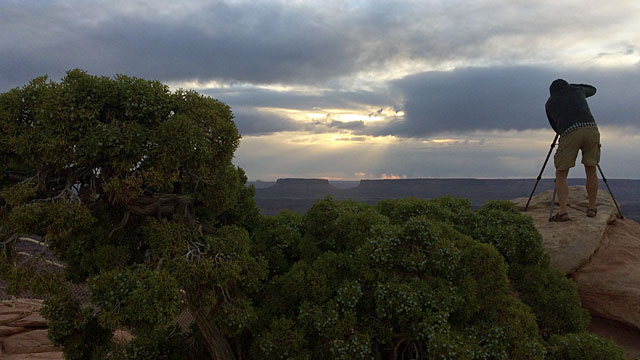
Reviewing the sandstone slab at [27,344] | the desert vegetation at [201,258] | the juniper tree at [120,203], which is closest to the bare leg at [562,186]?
the desert vegetation at [201,258]

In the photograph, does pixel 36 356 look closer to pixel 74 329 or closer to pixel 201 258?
pixel 74 329

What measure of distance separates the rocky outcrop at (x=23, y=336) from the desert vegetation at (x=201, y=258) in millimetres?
8555

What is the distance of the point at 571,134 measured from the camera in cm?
1495

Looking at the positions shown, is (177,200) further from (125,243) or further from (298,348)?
(298,348)

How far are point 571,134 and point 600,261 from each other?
4.68m

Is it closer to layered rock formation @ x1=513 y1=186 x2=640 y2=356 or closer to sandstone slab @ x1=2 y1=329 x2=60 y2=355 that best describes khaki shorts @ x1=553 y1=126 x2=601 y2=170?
layered rock formation @ x1=513 y1=186 x2=640 y2=356

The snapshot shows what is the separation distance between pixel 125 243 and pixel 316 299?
4.90 m

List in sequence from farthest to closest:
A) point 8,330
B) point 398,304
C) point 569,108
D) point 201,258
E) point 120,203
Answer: point 8,330
point 569,108
point 120,203
point 398,304
point 201,258

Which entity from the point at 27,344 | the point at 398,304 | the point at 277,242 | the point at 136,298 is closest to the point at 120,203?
the point at 136,298

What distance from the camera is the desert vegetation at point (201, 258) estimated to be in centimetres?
823

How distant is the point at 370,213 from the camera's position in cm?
1190

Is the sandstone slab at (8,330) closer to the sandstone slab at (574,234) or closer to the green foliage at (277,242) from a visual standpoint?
the green foliage at (277,242)

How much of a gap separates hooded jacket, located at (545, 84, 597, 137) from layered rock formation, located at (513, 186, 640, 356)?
11.7 ft

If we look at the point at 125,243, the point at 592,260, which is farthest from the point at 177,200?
the point at 592,260
